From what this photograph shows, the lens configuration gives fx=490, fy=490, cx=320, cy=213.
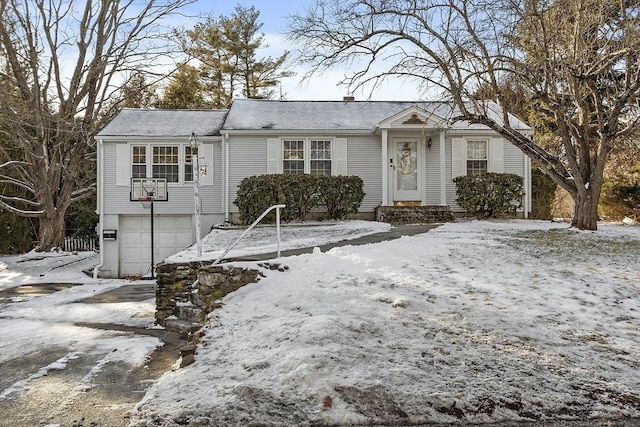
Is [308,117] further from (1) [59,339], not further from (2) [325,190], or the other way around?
(1) [59,339]

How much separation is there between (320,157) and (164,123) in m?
5.32

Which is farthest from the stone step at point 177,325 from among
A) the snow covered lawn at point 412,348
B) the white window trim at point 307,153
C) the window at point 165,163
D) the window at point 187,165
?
the window at point 165,163

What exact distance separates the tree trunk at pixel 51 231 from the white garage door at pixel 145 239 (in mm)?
5023

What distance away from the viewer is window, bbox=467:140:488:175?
1525 cm

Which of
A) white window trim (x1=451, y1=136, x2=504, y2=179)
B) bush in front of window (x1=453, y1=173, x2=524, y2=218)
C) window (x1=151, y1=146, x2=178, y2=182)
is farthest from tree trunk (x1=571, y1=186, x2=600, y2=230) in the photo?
window (x1=151, y1=146, x2=178, y2=182)

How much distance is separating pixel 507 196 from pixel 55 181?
16.1m

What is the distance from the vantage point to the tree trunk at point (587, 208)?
1073 cm

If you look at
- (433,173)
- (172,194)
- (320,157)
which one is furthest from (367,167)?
(172,194)

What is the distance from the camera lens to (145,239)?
15531 mm

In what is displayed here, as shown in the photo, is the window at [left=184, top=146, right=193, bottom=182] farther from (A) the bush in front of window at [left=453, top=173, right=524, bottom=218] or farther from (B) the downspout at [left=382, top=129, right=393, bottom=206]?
(A) the bush in front of window at [left=453, top=173, right=524, bottom=218]

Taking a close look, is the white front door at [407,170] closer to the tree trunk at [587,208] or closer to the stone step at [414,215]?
the stone step at [414,215]

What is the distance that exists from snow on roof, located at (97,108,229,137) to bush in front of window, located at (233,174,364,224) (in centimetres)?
320

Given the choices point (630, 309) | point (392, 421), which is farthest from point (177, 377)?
point (630, 309)

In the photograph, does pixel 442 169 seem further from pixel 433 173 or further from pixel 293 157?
pixel 293 157
